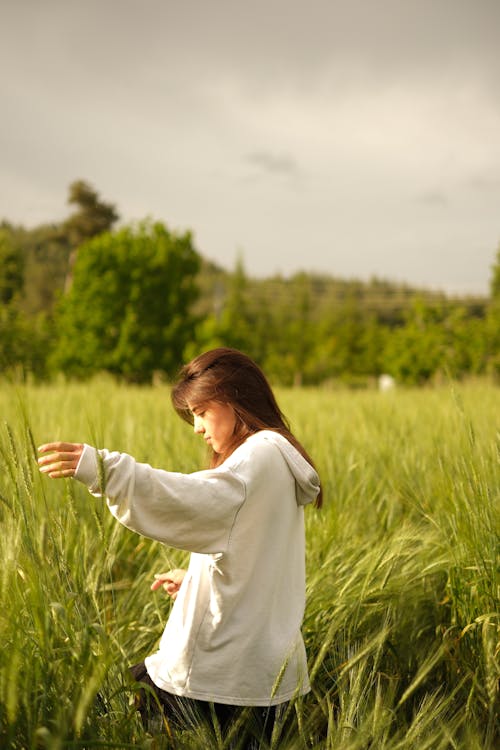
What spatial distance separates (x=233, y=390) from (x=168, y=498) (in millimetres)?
417

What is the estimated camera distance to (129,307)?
20.5m

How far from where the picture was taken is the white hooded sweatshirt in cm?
139

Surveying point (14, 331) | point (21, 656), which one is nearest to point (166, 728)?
Result: point (21, 656)

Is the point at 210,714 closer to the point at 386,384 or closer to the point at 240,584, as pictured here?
the point at 240,584

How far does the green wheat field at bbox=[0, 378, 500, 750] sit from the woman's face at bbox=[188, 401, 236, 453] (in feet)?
0.89

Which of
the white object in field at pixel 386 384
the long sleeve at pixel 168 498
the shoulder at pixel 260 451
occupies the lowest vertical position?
the white object in field at pixel 386 384

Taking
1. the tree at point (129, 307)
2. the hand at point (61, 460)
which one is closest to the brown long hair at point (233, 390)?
the hand at point (61, 460)

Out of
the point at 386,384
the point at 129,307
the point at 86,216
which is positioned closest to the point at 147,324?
the point at 129,307

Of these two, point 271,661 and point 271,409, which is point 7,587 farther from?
point 271,409

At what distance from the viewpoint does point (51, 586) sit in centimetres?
136

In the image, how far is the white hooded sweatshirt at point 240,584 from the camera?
139 centimetres

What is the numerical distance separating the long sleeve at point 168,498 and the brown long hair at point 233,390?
29 centimetres

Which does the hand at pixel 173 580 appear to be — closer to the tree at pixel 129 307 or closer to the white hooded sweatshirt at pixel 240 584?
the white hooded sweatshirt at pixel 240 584

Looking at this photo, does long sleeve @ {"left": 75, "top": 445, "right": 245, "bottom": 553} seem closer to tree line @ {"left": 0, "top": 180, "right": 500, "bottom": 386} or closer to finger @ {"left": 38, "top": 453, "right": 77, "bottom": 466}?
finger @ {"left": 38, "top": 453, "right": 77, "bottom": 466}
